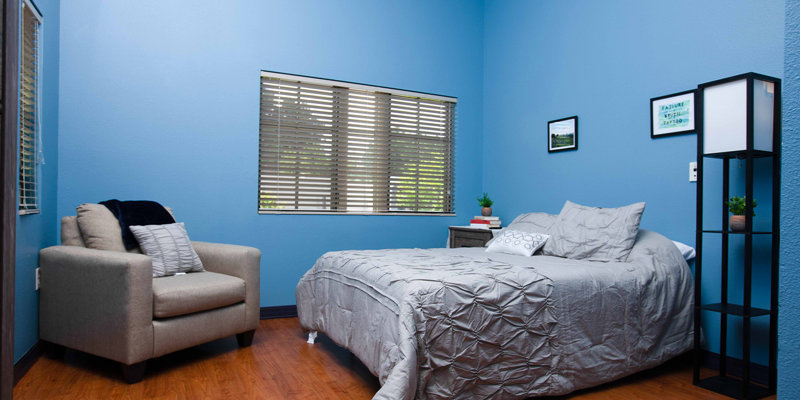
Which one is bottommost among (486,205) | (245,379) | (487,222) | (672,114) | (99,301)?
(245,379)

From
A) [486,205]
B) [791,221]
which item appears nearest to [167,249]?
[486,205]

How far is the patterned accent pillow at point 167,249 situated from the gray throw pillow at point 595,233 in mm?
2278

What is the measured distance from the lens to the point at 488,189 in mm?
4566

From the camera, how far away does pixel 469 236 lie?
4.03 m

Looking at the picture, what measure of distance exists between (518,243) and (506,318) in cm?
113

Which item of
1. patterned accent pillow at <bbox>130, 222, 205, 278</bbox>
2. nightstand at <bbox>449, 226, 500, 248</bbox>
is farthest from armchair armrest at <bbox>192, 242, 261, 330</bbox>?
nightstand at <bbox>449, 226, 500, 248</bbox>

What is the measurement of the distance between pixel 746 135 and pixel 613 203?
1.16m

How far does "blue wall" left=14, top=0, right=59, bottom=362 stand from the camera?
2314mm

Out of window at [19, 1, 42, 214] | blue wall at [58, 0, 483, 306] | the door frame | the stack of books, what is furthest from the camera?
the stack of books

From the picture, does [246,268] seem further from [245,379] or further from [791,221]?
[791,221]

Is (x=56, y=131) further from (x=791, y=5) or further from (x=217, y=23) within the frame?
(x=791, y=5)

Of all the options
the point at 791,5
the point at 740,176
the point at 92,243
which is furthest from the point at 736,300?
the point at 92,243

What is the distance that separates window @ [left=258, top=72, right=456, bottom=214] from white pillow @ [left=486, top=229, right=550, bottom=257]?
1350 millimetres

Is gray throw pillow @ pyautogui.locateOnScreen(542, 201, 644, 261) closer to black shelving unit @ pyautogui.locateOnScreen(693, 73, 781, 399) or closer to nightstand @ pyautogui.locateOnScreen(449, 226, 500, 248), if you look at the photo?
black shelving unit @ pyautogui.locateOnScreen(693, 73, 781, 399)
